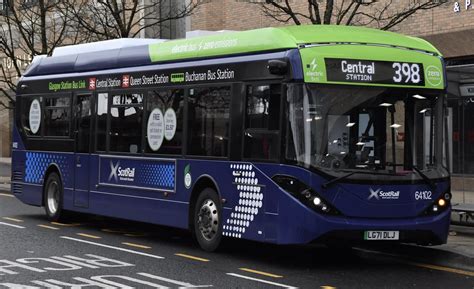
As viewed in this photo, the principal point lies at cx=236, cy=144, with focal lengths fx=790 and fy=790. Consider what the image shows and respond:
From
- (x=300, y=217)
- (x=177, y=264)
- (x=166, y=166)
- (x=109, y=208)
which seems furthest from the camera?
(x=109, y=208)

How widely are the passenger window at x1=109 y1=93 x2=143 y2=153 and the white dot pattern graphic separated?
2596 millimetres

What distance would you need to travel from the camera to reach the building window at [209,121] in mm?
10555

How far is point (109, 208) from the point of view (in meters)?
13.0

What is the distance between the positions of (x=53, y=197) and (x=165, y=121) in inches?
169

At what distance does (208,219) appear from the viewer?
1074 cm

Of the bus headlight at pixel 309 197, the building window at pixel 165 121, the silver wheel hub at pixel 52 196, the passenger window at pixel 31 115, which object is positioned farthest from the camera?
the passenger window at pixel 31 115

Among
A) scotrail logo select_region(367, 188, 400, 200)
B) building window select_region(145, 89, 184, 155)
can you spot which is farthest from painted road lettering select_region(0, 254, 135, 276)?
scotrail logo select_region(367, 188, 400, 200)

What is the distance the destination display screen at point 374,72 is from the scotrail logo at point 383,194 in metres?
1.34

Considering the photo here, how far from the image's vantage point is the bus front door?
542 inches

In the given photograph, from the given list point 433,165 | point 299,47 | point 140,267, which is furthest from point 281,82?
point 140,267

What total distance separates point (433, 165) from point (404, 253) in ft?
5.18

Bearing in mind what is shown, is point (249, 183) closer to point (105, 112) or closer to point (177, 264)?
point (177, 264)

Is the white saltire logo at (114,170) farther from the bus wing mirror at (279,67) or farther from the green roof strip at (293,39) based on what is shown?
the bus wing mirror at (279,67)

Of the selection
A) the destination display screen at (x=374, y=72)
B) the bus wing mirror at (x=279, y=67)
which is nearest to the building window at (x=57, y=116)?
the bus wing mirror at (x=279, y=67)
